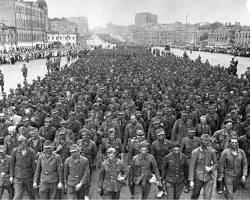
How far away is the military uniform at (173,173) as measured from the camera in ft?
18.7

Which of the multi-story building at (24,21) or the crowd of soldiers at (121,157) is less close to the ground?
the multi-story building at (24,21)

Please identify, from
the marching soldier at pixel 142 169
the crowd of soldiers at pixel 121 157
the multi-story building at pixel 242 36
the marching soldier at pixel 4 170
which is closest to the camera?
the crowd of soldiers at pixel 121 157

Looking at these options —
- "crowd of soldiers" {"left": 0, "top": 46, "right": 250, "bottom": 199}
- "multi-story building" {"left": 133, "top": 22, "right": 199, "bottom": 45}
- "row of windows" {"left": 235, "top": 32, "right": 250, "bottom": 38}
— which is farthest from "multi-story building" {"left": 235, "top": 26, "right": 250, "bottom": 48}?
"crowd of soldiers" {"left": 0, "top": 46, "right": 250, "bottom": 199}

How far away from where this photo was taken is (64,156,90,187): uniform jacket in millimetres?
5496

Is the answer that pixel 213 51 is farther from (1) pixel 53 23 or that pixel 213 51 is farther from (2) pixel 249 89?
(1) pixel 53 23

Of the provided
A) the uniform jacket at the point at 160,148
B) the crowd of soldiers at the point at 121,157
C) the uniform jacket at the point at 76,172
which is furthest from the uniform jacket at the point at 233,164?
the uniform jacket at the point at 76,172

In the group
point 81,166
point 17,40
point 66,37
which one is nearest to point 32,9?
point 17,40

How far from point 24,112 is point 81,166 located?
4.62 meters

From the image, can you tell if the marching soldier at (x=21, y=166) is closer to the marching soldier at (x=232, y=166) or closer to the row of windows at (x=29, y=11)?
the marching soldier at (x=232, y=166)

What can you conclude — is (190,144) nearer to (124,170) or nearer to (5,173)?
(124,170)

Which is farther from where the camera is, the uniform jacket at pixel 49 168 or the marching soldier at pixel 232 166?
the marching soldier at pixel 232 166

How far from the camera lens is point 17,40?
67.4m

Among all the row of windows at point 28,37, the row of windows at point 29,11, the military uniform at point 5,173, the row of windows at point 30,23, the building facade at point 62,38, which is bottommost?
the military uniform at point 5,173

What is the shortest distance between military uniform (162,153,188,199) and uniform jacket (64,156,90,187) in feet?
4.43
